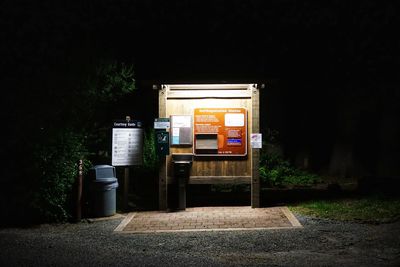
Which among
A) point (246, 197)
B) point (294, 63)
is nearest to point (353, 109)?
point (294, 63)

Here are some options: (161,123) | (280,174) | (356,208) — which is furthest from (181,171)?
(280,174)

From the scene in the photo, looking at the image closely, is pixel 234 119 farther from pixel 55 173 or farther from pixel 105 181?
pixel 55 173

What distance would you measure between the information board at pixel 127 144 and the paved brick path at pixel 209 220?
4.15 feet

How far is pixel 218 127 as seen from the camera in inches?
440

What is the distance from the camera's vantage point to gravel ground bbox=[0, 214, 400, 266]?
652 centimetres

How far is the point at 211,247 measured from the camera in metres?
7.39

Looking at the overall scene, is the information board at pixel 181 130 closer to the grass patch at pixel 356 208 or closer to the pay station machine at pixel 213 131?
the pay station machine at pixel 213 131

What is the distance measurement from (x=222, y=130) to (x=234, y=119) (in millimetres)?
390

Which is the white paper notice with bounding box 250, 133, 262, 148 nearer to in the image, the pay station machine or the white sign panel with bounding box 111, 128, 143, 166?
the pay station machine

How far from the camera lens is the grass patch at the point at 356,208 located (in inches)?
372

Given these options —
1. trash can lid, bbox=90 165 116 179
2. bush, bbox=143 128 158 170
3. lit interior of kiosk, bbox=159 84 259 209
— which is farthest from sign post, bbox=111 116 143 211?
bush, bbox=143 128 158 170

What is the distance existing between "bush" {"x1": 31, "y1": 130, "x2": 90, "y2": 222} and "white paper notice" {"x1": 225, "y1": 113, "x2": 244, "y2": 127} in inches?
136

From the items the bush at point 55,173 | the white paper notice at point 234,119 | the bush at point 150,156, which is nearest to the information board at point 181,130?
the white paper notice at point 234,119

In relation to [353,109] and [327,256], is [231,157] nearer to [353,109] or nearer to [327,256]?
[327,256]
